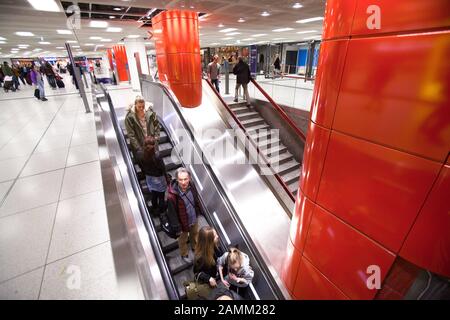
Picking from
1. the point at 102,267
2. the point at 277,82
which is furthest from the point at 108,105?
the point at 277,82

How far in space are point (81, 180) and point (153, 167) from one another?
1.48 metres

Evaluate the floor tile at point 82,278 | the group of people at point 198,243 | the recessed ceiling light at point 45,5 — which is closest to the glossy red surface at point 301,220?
the group of people at point 198,243

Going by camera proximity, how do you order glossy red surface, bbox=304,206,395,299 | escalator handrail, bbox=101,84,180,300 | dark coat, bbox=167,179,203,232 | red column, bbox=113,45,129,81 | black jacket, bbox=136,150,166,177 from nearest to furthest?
glossy red surface, bbox=304,206,395,299 → escalator handrail, bbox=101,84,180,300 → dark coat, bbox=167,179,203,232 → black jacket, bbox=136,150,166,177 → red column, bbox=113,45,129,81

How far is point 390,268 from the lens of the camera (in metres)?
1.68

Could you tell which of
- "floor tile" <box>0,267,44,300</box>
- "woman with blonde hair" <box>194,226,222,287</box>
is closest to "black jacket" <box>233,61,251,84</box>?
"woman with blonde hair" <box>194,226,222,287</box>

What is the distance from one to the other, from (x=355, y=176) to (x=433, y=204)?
487 mm

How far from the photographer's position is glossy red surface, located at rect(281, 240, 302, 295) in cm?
259

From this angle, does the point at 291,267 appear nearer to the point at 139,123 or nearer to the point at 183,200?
the point at 183,200

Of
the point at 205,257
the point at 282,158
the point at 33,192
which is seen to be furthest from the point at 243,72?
the point at 33,192

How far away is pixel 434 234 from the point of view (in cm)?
138

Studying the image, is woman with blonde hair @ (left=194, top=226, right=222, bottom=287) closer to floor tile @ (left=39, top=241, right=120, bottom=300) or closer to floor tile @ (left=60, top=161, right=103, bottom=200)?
floor tile @ (left=39, top=241, right=120, bottom=300)

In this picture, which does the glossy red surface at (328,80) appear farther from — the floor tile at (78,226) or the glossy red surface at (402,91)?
the floor tile at (78,226)

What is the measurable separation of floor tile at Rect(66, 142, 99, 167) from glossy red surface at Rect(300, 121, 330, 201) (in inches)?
164
